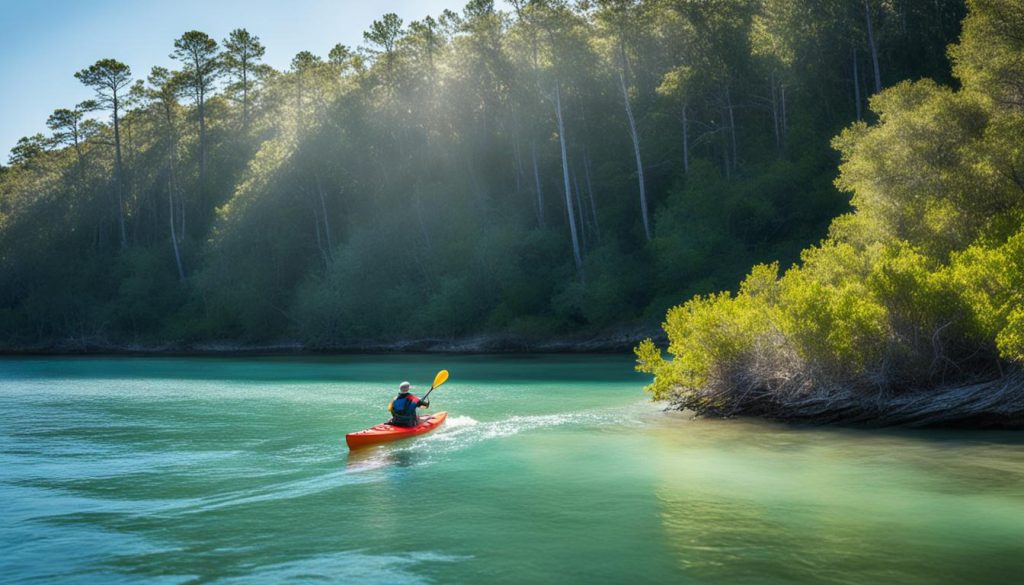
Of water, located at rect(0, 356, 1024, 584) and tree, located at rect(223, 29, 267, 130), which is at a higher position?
tree, located at rect(223, 29, 267, 130)

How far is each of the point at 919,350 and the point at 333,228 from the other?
52.8 meters

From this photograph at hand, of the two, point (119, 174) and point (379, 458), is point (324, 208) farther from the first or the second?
point (379, 458)

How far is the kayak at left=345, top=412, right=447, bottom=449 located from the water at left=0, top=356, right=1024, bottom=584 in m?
0.22

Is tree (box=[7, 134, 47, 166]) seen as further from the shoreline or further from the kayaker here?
the kayaker

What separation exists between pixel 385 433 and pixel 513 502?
19.5 feet

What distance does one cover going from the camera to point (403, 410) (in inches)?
741

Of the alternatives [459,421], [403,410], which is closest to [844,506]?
[403,410]

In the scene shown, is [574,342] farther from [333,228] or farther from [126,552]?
[126,552]

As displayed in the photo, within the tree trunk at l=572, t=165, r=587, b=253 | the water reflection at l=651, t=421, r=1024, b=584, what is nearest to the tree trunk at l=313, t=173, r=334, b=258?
the tree trunk at l=572, t=165, r=587, b=253

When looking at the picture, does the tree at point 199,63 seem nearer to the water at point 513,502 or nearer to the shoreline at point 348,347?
the shoreline at point 348,347

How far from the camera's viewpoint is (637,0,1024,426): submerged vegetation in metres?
17.0

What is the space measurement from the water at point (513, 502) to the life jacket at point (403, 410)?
0.54 meters

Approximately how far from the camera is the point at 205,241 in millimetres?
66125

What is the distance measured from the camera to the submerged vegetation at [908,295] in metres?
17.0
